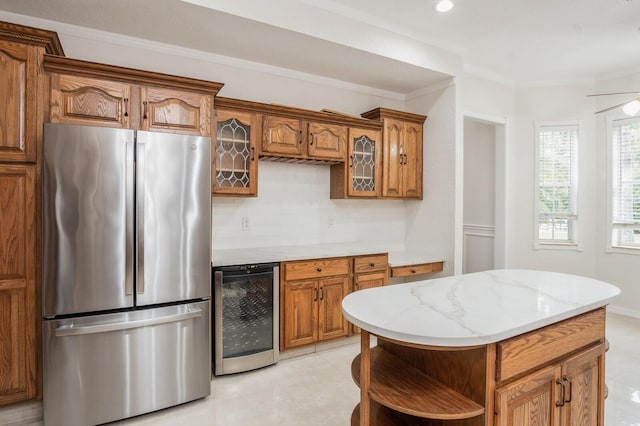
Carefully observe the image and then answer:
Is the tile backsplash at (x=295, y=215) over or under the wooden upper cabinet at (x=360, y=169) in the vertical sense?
under

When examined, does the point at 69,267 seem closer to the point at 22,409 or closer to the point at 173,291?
the point at 173,291

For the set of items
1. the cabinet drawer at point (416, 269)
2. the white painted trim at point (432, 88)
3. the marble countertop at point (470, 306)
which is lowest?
the cabinet drawer at point (416, 269)

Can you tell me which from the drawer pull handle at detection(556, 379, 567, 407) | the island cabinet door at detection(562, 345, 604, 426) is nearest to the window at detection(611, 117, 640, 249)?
the island cabinet door at detection(562, 345, 604, 426)

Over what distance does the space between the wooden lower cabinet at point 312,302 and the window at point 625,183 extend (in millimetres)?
3722

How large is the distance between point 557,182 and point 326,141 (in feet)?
11.4

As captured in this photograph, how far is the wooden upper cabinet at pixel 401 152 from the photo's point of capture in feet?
13.1

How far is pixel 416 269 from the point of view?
384cm

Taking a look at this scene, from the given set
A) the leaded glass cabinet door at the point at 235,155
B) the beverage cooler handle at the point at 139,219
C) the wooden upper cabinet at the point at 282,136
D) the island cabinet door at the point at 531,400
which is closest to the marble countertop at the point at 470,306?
the island cabinet door at the point at 531,400

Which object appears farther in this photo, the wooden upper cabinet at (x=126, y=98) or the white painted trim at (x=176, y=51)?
the white painted trim at (x=176, y=51)

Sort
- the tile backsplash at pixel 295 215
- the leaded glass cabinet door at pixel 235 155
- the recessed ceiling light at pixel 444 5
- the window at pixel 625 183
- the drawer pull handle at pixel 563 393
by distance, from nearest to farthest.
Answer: the drawer pull handle at pixel 563 393
the recessed ceiling light at pixel 444 5
the leaded glass cabinet door at pixel 235 155
the tile backsplash at pixel 295 215
the window at pixel 625 183

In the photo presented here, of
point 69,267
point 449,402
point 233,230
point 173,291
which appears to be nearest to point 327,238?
point 233,230

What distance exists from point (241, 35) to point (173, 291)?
2127 millimetres

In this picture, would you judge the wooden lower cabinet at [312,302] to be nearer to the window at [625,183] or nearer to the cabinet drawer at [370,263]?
the cabinet drawer at [370,263]

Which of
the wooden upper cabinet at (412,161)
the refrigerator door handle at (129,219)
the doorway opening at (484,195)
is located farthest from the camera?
the doorway opening at (484,195)
